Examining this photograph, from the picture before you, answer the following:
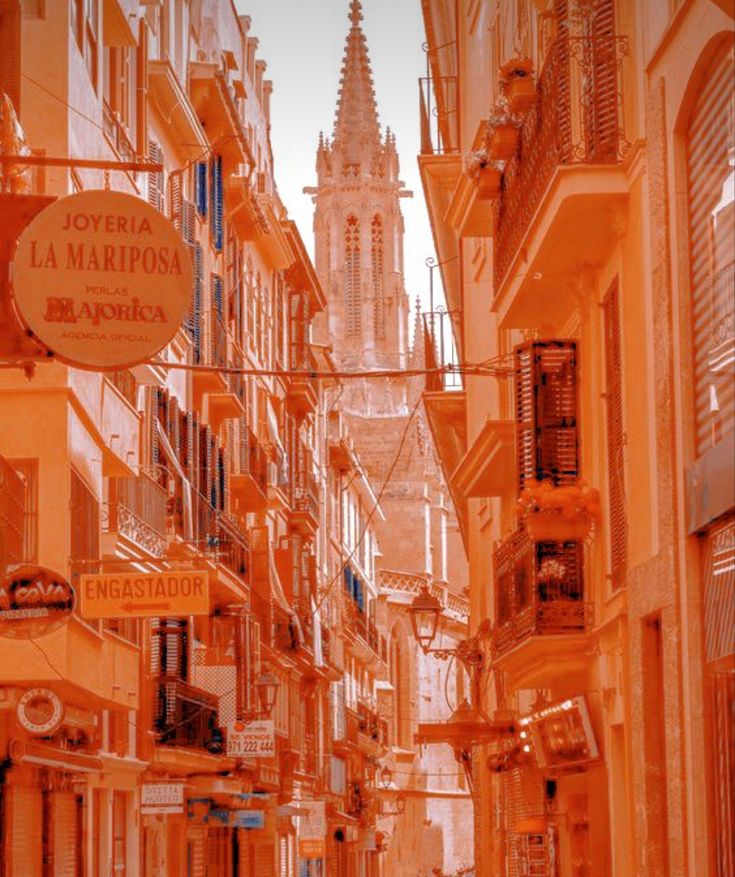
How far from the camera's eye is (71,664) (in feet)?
62.1

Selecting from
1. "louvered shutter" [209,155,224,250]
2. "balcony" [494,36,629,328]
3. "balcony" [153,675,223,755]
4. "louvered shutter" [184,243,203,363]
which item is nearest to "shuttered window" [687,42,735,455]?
"balcony" [494,36,629,328]

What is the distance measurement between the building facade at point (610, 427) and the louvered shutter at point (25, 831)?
4.72 metres

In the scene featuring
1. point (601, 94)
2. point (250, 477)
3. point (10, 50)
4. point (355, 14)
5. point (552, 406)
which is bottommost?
point (552, 406)

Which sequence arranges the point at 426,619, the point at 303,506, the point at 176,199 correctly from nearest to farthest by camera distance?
1. the point at 426,619
2. the point at 176,199
3. the point at 303,506

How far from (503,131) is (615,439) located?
364 cm

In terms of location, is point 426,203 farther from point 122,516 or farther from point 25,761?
point 25,761

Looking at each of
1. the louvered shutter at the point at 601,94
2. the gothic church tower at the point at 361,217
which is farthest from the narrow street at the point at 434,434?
the gothic church tower at the point at 361,217

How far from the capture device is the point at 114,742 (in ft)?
86.5

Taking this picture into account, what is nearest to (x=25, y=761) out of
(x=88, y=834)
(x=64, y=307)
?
(x=88, y=834)

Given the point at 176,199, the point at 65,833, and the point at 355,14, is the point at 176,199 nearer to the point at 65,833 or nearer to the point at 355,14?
the point at 65,833

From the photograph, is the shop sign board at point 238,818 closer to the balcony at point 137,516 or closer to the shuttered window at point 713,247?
the balcony at point 137,516

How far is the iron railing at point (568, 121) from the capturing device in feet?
47.1

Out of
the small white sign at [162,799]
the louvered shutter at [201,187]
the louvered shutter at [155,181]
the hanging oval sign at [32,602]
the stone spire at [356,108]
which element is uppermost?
the stone spire at [356,108]

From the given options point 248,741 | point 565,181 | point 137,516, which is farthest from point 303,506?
point 565,181
